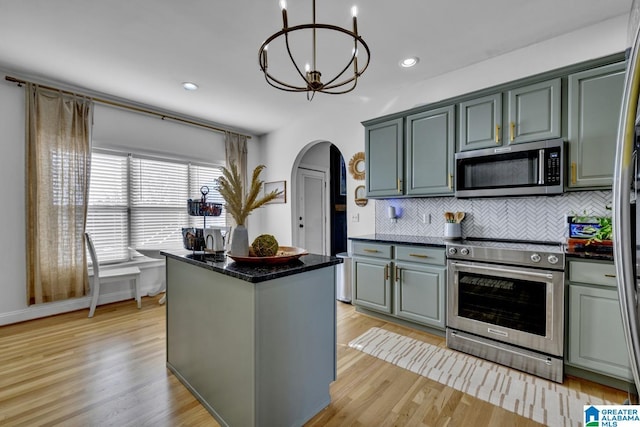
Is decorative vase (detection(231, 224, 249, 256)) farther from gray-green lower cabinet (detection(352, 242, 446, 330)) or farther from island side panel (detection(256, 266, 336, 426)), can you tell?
gray-green lower cabinet (detection(352, 242, 446, 330))

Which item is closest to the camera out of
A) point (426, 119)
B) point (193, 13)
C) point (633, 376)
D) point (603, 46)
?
point (633, 376)

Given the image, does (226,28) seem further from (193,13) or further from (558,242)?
(558,242)

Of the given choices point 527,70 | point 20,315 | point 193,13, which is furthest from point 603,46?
point 20,315

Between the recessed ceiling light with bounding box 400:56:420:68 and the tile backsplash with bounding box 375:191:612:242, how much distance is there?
1431 mm

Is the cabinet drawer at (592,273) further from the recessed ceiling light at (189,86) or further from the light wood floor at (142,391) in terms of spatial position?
the recessed ceiling light at (189,86)

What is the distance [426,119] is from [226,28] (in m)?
2.03

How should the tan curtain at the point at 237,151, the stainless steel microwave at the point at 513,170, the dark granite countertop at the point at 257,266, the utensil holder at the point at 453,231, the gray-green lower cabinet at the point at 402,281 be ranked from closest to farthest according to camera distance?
the dark granite countertop at the point at 257,266 < the stainless steel microwave at the point at 513,170 < the gray-green lower cabinet at the point at 402,281 < the utensil holder at the point at 453,231 < the tan curtain at the point at 237,151

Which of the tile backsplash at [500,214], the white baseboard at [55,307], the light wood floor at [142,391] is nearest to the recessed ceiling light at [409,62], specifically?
the tile backsplash at [500,214]

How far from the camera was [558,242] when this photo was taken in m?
2.53

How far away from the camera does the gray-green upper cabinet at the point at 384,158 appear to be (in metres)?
3.21

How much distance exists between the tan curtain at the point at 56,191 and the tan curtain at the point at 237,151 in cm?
184

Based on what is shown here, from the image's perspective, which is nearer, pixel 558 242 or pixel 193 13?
pixel 193 13

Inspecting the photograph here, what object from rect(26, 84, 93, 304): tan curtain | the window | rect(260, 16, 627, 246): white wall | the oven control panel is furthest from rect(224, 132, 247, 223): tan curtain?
the oven control panel

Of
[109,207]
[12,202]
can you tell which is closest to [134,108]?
[109,207]
